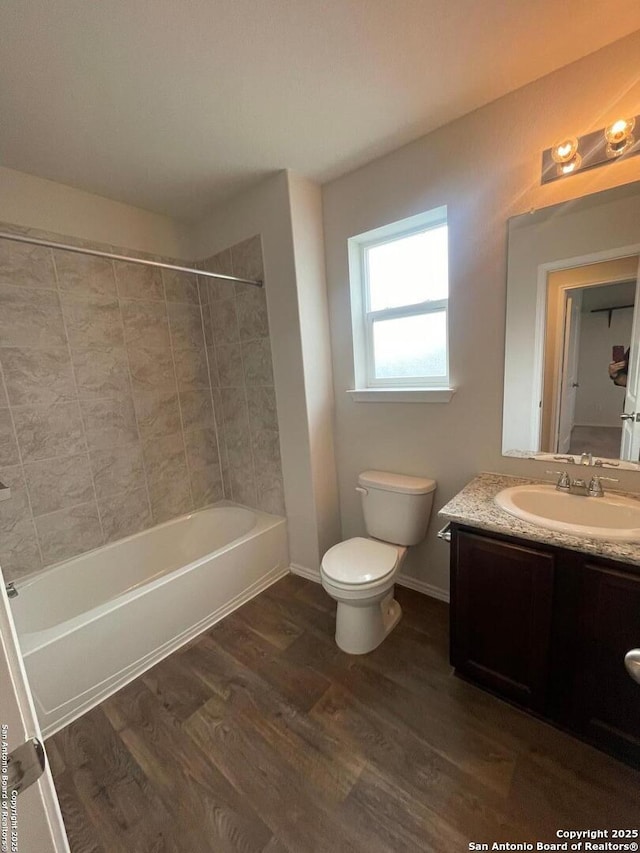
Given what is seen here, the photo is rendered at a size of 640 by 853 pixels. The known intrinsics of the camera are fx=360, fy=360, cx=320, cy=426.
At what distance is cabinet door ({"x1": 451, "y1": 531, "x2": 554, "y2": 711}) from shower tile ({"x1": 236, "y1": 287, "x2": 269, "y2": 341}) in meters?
1.63

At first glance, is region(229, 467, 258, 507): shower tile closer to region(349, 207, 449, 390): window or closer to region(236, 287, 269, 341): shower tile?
region(236, 287, 269, 341): shower tile

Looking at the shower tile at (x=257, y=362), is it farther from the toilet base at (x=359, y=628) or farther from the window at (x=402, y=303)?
the toilet base at (x=359, y=628)

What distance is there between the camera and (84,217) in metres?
2.06

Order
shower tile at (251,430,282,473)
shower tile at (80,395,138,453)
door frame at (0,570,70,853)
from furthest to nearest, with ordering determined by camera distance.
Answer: shower tile at (251,430,282,473), shower tile at (80,395,138,453), door frame at (0,570,70,853)

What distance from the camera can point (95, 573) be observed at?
2143mm

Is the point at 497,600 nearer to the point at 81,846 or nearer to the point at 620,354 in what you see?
the point at 620,354

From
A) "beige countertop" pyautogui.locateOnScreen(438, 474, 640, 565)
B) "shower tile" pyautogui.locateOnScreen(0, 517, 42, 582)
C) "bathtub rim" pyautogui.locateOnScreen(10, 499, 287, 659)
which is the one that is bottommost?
"bathtub rim" pyautogui.locateOnScreen(10, 499, 287, 659)

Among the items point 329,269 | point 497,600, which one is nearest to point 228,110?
point 329,269

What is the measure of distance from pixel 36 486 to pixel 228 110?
2.03 m

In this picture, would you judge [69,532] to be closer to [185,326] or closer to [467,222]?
[185,326]

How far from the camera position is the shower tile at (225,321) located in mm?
2414

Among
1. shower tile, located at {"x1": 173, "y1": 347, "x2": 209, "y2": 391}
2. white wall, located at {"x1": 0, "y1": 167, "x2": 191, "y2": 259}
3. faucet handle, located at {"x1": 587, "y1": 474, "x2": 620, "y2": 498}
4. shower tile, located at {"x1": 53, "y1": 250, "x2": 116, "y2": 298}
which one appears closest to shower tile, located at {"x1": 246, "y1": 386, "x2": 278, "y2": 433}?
shower tile, located at {"x1": 173, "y1": 347, "x2": 209, "y2": 391}

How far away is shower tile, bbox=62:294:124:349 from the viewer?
203cm

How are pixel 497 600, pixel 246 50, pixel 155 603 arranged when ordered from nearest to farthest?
pixel 246 50 < pixel 497 600 < pixel 155 603
